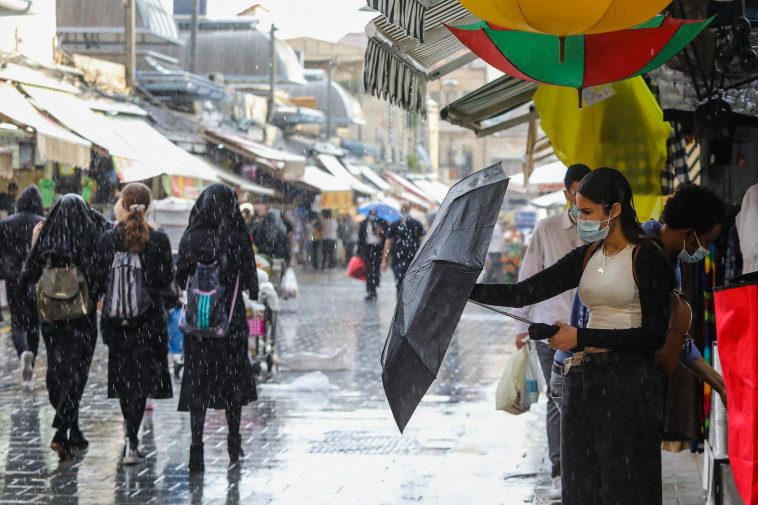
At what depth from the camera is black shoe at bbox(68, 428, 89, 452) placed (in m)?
7.95

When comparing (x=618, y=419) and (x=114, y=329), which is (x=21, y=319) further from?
(x=618, y=419)

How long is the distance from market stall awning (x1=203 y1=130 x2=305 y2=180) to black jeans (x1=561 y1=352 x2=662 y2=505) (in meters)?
22.7

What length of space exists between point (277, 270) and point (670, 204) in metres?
10.4

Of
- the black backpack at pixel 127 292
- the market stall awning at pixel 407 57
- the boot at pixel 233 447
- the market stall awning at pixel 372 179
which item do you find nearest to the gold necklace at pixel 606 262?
the market stall awning at pixel 407 57

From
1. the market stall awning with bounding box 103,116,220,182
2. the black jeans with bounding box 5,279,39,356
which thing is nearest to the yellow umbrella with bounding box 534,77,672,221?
the black jeans with bounding box 5,279,39,356

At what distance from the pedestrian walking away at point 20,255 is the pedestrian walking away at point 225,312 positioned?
347 cm

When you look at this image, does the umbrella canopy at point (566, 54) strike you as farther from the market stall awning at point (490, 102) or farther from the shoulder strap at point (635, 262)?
the market stall awning at point (490, 102)

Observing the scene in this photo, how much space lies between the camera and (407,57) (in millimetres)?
8992

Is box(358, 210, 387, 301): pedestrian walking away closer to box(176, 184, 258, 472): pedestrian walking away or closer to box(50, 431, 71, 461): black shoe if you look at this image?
box(176, 184, 258, 472): pedestrian walking away

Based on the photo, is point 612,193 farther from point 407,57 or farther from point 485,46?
point 407,57

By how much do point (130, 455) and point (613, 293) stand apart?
13.9ft

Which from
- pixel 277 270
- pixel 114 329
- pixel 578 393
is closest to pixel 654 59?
pixel 578 393

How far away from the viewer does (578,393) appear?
4.39 m

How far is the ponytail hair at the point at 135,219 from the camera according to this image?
25.5 feet
